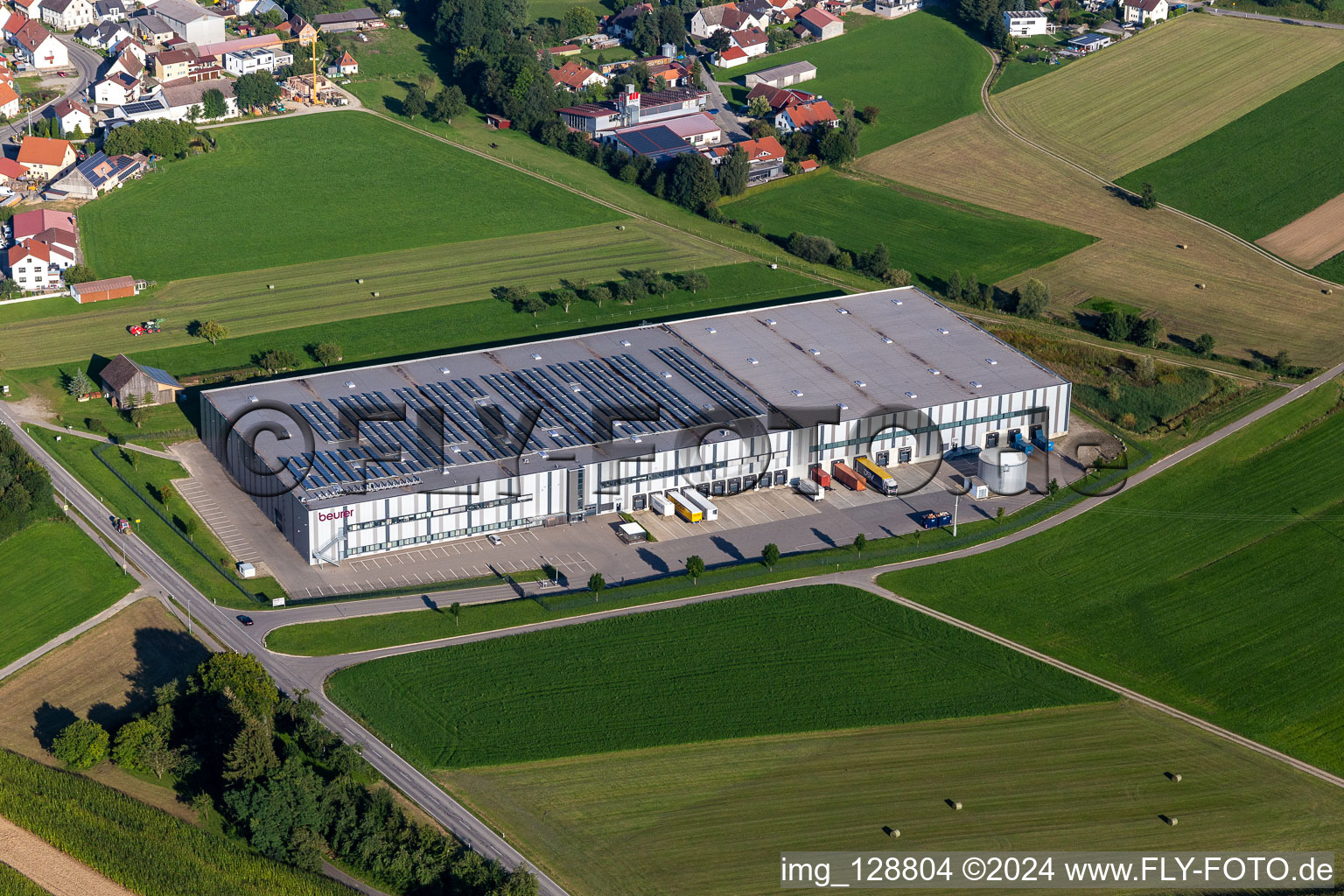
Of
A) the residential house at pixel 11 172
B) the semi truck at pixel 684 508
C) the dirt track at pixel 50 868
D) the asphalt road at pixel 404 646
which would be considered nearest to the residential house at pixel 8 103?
the residential house at pixel 11 172

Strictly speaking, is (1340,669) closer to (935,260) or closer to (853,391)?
(853,391)

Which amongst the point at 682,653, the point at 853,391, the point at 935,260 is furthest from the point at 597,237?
the point at 682,653

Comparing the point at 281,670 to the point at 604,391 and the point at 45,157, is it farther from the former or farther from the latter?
the point at 45,157

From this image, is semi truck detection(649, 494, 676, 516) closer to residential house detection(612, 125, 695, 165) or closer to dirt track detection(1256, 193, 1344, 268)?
residential house detection(612, 125, 695, 165)

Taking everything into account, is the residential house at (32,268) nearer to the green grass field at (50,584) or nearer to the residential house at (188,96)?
the residential house at (188,96)

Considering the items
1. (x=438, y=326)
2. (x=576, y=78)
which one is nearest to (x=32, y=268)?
(x=438, y=326)

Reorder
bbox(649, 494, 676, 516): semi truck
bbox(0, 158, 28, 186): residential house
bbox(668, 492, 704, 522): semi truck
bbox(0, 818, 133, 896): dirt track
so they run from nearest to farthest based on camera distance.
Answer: bbox(0, 818, 133, 896): dirt track → bbox(668, 492, 704, 522): semi truck → bbox(649, 494, 676, 516): semi truck → bbox(0, 158, 28, 186): residential house

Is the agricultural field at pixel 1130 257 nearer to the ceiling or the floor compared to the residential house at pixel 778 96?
nearer to the floor

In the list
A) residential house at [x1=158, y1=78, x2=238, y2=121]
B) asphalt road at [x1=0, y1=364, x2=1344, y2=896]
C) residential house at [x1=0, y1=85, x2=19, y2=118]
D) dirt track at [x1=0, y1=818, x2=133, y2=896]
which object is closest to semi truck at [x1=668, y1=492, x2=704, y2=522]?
asphalt road at [x1=0, y1=364, x2=1344, y2=896]
